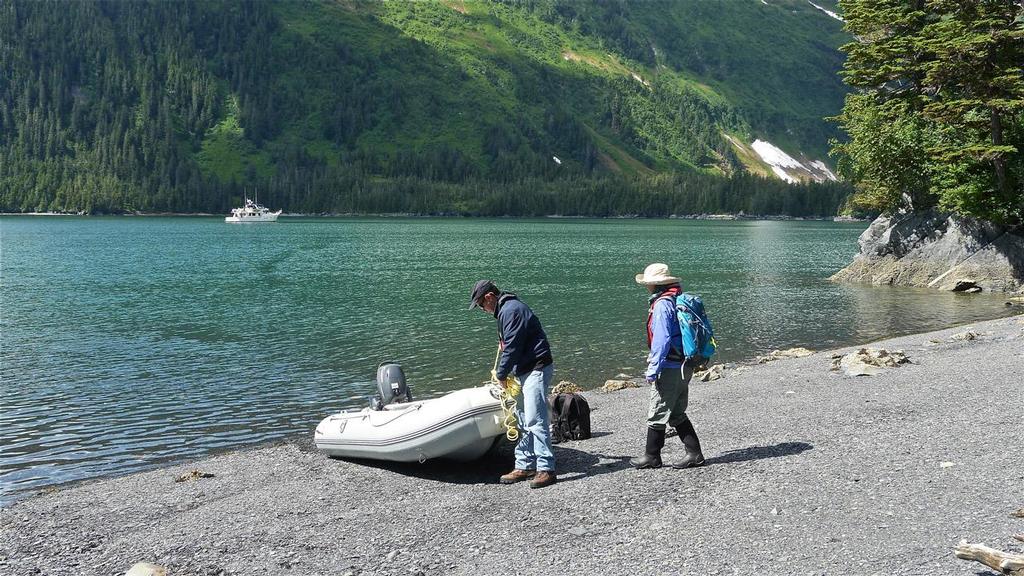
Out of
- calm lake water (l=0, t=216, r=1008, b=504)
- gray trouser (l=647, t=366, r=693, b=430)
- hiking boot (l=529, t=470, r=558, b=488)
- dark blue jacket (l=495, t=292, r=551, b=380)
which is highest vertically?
dark blue jacket (l=495, t=292, r=551, b=380)

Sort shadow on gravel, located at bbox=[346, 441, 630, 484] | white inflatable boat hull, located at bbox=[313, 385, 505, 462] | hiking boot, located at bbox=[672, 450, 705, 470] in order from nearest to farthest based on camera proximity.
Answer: hiking boot, located at bbox=[672, 450, 705, 470]
white inflatable boat hull, located at bbox=[313, 385, 505, 462]
shadow on gravel, located at bbox=[346, 441, 630, 484]

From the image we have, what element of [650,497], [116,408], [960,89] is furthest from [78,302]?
[960,89]

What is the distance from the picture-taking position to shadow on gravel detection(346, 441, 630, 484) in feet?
42.8

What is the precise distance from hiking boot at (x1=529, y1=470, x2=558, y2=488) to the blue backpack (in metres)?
2.64

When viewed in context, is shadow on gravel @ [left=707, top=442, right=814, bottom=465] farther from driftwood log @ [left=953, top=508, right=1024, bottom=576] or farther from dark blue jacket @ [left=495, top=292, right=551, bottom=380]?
driftwood log @ [left=953, top=508, right=1024, bottom=576]

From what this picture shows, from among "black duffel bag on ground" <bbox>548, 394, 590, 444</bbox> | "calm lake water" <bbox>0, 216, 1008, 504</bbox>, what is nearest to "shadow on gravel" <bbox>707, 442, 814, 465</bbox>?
"black duffel bag on ground" <bbox>548, 394, 590, 444</bbox>

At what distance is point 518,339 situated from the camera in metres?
12.0

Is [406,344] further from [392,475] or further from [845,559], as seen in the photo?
[845,559]

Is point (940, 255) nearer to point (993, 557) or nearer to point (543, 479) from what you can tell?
point (543, 479)

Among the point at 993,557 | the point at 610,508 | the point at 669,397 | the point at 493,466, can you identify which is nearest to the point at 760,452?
the point at 669,397

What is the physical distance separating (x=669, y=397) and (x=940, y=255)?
153ft

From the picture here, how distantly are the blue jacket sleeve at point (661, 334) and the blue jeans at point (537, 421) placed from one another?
1.59 metres

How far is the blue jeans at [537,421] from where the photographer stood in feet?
40.1

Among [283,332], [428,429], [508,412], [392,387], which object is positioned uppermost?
[508,412]
